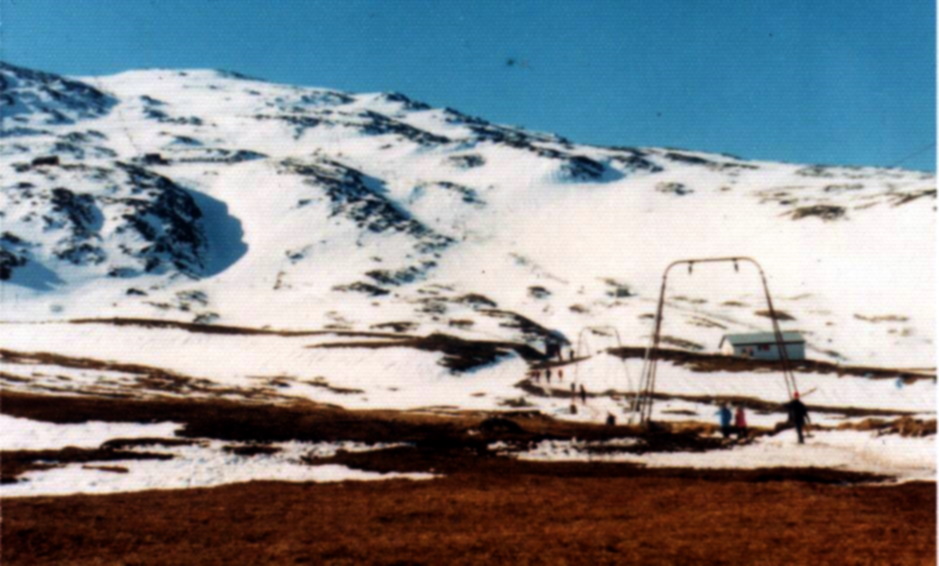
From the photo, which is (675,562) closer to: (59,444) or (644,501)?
(644,501)

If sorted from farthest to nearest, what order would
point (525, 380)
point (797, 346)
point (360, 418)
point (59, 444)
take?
1. point (797, 346)
2. point (525, 380)
3. point (360, 418)
4. point (59, 444)

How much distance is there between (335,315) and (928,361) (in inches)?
4080

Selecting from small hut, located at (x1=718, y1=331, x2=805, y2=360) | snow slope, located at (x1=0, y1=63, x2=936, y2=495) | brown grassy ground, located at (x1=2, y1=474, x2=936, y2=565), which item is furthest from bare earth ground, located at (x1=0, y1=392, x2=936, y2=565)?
small hut, located at (x1=718, y1=331, x2=805, y2=360)

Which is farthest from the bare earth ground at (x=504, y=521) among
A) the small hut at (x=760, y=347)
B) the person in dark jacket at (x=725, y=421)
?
the small hut at (x=760, y=347)

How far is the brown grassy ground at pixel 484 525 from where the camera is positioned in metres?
14.2

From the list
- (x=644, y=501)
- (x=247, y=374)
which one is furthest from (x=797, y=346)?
(x=644, y=501)

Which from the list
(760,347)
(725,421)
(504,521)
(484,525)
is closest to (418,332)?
(760,347)

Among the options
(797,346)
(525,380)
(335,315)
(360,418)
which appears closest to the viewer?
(360,418)

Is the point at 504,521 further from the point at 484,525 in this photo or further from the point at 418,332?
the point at 418,332

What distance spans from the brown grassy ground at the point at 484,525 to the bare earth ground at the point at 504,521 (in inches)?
2.0

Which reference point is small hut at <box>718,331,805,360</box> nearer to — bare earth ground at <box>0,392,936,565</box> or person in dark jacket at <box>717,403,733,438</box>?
person in dark jacket at <box>717,403,733,438</box>

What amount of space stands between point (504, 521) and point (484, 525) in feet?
2.15

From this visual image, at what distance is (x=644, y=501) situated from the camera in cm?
2050

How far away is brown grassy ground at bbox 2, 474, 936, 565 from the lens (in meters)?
14.2
